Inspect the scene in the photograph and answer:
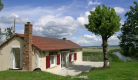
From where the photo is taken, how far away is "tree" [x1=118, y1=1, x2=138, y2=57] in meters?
21.5

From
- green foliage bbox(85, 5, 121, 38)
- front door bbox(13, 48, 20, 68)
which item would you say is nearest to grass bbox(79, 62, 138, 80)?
green foliage bbox(85, 5, 121, 38)

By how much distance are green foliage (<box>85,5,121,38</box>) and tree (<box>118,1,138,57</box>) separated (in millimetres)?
10510

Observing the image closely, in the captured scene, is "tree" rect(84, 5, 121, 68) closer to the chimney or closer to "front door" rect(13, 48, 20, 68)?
the chimney

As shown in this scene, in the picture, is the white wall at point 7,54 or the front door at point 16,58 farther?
the front door at point 16,58

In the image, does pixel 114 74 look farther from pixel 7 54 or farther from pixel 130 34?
pixel 130 34

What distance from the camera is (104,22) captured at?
12.2 m

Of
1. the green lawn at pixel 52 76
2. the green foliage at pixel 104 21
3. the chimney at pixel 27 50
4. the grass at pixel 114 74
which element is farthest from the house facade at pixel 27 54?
the green foliage at pixel 104 21

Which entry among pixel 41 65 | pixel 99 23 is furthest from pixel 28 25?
pixel 99 23

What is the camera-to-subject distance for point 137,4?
2191 cm

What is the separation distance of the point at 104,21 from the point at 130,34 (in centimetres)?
→ 1228

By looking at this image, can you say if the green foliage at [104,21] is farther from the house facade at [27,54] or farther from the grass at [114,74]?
the house facade at [27,54]

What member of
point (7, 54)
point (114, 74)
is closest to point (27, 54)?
point (7, 54)

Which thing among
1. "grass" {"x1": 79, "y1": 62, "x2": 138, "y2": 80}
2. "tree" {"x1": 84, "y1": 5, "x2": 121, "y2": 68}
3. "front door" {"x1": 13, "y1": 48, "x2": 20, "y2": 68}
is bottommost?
"grass" {"x1": 79, "y1": 62, "x2": 138, "y2": 80}

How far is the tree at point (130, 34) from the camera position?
70.4 feet
